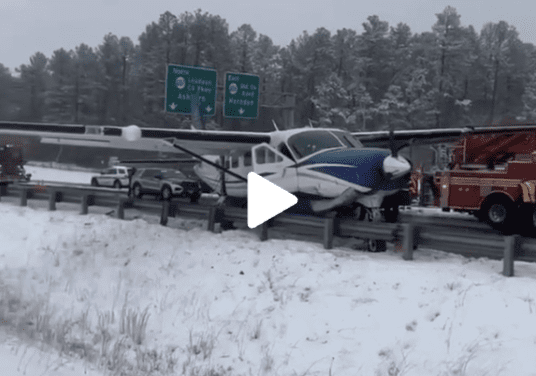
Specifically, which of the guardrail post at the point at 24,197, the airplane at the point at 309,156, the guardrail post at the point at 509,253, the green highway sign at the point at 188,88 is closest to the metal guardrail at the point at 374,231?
the guardrail post at the point at 509,253

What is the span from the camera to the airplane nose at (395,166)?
11.5 m

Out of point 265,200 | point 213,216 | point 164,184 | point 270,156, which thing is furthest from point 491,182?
point 164,184

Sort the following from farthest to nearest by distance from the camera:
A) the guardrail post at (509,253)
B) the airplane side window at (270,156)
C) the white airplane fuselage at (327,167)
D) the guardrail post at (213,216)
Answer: the airplane side window at (270,156)
the guardrail post at (213,216)
the white airplane fuselage at (327,167)
the guardrail post at (509,253)

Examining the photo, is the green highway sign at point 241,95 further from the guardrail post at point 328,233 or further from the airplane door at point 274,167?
the guardrail post at point 328,233

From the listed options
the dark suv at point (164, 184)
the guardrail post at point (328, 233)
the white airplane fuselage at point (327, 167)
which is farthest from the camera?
the dark suv at point (164, 184)

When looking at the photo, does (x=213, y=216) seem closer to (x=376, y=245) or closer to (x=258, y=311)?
(x=376, y=245)

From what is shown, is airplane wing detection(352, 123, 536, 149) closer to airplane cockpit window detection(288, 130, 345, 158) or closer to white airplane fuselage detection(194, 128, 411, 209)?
airplane cockpit window detection(288, 130, 345, 158)

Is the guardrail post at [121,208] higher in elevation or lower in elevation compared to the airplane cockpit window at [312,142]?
lower

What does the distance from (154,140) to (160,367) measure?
879cm

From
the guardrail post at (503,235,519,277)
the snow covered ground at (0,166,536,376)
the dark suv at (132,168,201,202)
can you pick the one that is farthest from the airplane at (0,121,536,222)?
the dark suv at (132,168,201,202)

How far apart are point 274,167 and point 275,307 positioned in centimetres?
616

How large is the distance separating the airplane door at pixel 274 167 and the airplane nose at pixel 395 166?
2937mm

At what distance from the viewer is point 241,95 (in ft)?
89.4

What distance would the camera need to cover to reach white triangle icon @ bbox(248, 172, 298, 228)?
12562 millimetres
